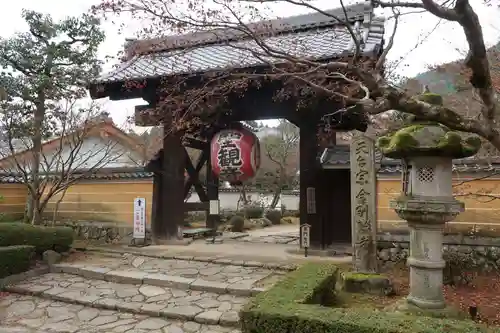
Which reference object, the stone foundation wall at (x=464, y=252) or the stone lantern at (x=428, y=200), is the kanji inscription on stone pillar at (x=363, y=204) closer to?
the stone foundation wall at (x=464, y=252)

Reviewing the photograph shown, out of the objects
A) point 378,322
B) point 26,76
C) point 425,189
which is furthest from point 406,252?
point 26,76

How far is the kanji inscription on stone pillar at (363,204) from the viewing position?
7594 millimetres

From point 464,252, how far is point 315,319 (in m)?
5.12

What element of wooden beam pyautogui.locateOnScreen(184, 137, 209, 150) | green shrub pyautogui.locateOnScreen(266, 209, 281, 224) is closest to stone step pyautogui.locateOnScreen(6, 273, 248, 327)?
wooden beam pyautogui.locateOnScreen(184, 137, 209, 150)

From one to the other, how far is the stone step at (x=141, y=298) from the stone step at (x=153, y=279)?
0.27 ft

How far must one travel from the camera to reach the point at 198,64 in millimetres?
10992

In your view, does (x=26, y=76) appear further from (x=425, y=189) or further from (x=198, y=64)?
(x=425, y=189)

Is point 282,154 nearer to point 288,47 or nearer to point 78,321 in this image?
point 288,47

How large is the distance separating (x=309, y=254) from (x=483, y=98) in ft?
22.5

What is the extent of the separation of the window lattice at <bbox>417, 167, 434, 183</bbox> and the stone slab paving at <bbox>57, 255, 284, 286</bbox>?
12.5 ft

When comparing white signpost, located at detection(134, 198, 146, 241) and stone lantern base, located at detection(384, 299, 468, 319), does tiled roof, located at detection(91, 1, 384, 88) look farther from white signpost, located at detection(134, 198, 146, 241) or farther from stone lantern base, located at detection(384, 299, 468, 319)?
stone lantern base, located at detection(384, 299, 468, 319)

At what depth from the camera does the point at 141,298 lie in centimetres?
734

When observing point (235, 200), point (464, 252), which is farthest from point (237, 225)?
point (235, 200)

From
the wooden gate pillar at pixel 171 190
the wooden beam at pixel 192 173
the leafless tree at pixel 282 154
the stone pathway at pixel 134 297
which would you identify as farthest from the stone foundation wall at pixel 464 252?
the leafless tree at pixel 282 154
